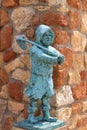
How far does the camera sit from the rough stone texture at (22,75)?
2846 millimetres

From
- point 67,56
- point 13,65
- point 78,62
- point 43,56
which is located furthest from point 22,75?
point 43,56

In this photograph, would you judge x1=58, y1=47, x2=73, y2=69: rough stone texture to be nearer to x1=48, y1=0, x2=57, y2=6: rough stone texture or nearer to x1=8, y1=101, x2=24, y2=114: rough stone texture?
x1=48, y1=0, x2=57, y2=6: rough stone texture

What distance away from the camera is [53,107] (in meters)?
2.72

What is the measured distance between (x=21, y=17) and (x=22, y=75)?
545 mm

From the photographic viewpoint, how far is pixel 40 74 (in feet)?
7.58

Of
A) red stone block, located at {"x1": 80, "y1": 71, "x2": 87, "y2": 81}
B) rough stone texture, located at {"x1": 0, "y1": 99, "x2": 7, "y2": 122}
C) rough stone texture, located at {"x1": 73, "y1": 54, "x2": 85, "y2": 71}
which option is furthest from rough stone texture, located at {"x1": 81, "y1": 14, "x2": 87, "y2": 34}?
rough stone texture, located at {"x1": 0, "y1": 99, "x2": 7, "y2": 122}

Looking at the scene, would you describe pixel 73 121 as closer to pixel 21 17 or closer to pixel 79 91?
pixel 79 91

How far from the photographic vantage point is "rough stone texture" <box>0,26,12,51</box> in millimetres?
2953

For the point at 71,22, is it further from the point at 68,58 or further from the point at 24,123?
the point at 24,123

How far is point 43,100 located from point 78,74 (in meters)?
0.71

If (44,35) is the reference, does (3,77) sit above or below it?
below

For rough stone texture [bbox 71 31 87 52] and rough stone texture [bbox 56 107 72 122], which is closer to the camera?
rough stone texture [bbox 56 107 72 122]

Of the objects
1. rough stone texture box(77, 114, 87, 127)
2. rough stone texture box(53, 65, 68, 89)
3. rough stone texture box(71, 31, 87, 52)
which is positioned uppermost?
rough stone texture box(71, 31, 87, 52)

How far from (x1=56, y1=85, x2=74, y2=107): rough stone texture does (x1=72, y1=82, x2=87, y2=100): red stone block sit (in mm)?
67
